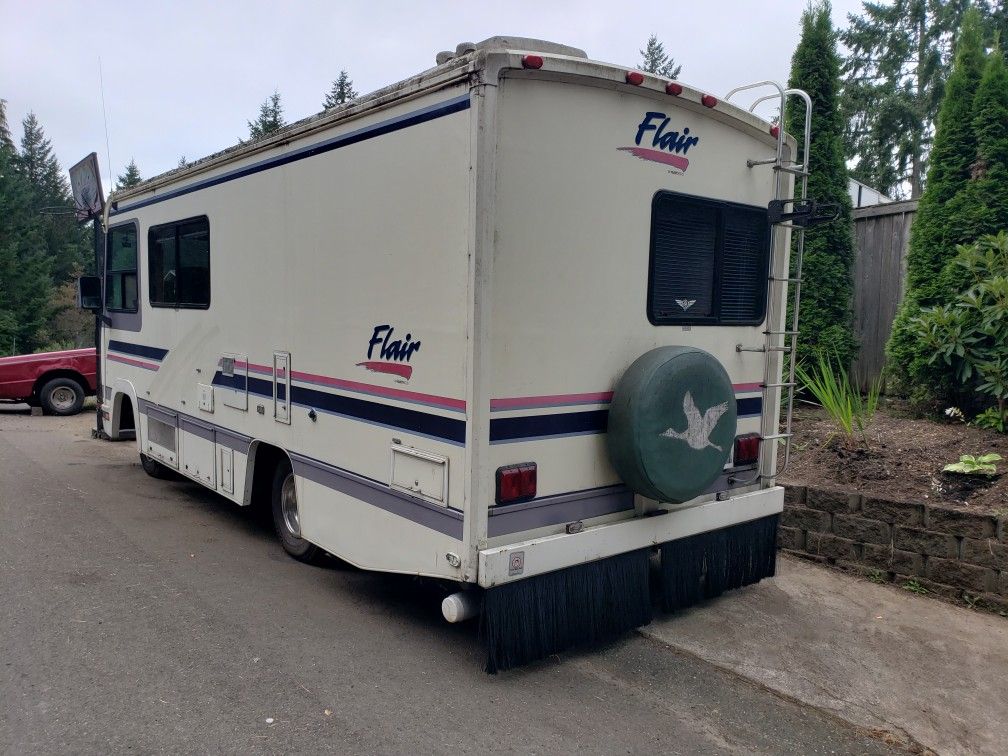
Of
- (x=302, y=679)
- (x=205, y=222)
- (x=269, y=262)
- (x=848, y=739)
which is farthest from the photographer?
(x=205, y=222)

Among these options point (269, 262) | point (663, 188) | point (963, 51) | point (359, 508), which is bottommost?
point (359, 508)

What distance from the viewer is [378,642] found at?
4055 millimetres

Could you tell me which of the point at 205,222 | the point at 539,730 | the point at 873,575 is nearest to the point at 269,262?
the point at 205,222

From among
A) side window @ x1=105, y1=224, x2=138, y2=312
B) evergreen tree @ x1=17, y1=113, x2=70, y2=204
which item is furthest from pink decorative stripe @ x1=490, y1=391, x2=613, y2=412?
evergreen tree @ x1=17, y1=113, x2=70, y2=204

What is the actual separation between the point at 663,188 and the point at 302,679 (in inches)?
117

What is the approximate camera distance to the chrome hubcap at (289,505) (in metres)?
5.30

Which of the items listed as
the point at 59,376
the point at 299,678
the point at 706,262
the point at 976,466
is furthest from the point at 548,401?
the point at 59,376

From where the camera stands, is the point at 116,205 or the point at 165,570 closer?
the point at 165,570

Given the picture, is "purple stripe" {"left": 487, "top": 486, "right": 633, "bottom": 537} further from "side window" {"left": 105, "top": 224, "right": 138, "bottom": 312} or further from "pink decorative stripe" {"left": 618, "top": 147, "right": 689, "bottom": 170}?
"side window" {"left": 105, "top": 224, "right": 138, "bottom": 312}

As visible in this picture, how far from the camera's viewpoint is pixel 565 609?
146 inches

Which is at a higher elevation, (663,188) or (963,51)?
(963,51)

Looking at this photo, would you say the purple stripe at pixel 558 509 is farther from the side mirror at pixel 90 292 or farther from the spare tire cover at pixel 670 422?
the side mirror at pixel 90 292

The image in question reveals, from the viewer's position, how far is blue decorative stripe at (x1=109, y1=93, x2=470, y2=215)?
3502 millimetres

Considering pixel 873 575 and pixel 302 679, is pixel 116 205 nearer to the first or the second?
pixel 302 679
